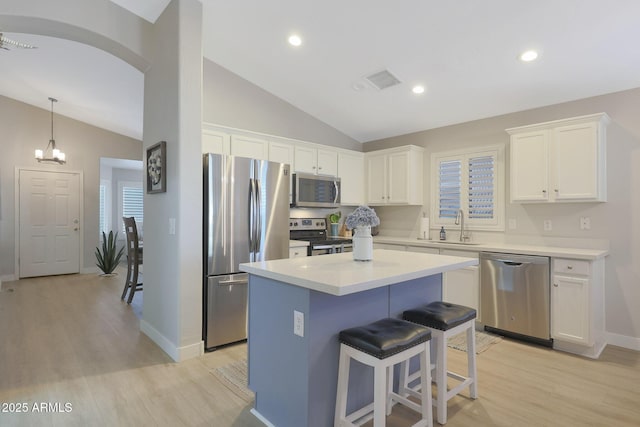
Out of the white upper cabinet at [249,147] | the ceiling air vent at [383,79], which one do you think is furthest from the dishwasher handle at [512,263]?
the white upper cabinet at [249,147]

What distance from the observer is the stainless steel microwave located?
14.1 ft

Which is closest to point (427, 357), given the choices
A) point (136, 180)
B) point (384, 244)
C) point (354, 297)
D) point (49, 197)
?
point (354, 297)

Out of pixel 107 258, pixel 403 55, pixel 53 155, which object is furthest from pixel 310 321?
pixel 53 155

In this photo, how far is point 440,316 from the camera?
2.02 metres

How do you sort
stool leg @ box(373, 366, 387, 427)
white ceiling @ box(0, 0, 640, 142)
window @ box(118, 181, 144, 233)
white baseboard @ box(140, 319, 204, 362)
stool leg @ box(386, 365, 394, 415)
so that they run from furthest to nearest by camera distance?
window @ box(118, 181, 144, 233) → white baseboard @ box(140, 319, 204, 362) → white ceiling @ box(0, 0, 640, 142) → stool leg @ box(386, 365, 394, 415) → stool leg @ box(373, 366, 387, 427)

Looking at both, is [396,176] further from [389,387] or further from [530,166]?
[389,387]

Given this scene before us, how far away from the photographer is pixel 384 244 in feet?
14.9

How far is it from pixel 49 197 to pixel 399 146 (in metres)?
6.43

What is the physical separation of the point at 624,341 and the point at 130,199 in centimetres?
991

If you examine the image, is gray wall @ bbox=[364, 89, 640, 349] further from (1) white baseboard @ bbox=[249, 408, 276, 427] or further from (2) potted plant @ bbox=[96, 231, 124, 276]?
(2) potted plant @ bbox=[96, 231, 124, 276]

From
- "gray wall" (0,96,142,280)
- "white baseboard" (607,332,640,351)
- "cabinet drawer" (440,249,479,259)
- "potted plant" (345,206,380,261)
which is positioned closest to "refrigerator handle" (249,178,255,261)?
"potted plant" (345,206,380,261)

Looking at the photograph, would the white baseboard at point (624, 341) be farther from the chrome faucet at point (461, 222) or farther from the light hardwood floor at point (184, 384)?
the chrome faucet at point (461, 222)

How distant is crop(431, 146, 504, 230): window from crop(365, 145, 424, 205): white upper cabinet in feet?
0.75

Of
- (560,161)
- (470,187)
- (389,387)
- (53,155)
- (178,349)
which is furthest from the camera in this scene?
(53,155)
